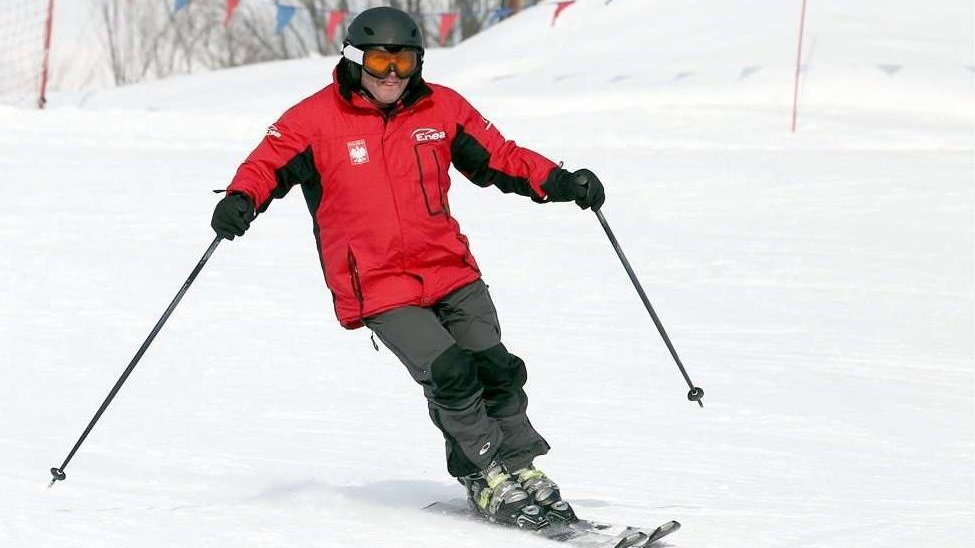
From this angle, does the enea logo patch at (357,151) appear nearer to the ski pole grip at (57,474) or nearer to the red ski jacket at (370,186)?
the red ski jacket at (370,186)

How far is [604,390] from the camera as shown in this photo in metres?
7.30

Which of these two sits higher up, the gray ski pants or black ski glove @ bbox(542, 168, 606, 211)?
black ski glove @ bbox(542, 168, 606, 211)

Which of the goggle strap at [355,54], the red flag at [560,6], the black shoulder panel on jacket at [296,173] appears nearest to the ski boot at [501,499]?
the black shoulder panel on jacket at [296,173]

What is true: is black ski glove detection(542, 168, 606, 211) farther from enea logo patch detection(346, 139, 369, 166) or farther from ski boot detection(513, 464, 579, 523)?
ski boot detection(513, 464, 579, 523)

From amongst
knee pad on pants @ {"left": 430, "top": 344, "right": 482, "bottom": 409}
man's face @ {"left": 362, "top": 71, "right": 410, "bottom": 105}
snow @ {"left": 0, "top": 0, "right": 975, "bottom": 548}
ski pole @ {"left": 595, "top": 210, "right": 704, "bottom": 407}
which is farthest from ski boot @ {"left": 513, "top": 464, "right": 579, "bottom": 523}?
man's face @ {"left": 362, "top": 71, "right": 410, "bottom": 105}

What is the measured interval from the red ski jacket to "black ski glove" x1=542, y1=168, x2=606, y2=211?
324 mm

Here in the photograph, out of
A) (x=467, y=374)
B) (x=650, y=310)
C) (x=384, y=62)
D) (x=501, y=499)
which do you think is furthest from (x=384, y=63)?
(x=501, y=499)

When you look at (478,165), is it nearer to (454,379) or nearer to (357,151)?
(357,151)

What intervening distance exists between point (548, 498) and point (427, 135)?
1.10 metres

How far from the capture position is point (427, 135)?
14.8ft

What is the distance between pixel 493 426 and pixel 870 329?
4.58 metres

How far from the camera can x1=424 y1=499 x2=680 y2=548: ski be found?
13.8ft

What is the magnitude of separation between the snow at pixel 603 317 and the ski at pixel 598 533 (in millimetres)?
115

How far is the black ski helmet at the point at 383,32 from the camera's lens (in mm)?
4344
